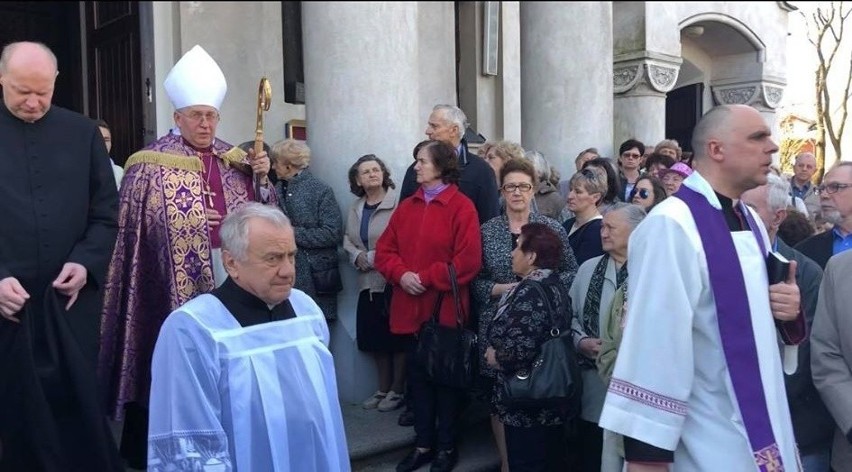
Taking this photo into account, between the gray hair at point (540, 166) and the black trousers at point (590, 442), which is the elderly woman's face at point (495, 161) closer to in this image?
the gray hair at point (540, 166)

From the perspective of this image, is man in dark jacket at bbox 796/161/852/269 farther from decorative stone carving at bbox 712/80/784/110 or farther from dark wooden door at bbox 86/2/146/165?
decorative stone carving at bbox 712/80/784/110

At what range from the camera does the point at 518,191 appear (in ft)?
16.4

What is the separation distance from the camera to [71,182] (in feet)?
12.4

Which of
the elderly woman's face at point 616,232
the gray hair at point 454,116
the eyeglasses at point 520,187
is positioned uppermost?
the gray hair at point 454,116

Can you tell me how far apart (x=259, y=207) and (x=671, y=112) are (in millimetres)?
13457

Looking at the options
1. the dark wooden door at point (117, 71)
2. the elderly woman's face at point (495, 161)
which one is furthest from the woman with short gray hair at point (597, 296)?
the dark wooden door at point (117, 71)

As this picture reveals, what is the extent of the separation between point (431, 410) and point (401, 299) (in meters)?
0.65

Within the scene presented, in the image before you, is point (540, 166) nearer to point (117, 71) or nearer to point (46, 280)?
point (46, 280)

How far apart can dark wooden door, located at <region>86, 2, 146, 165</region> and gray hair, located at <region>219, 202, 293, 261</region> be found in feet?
16.6

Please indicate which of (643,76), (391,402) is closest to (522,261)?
(391,402)

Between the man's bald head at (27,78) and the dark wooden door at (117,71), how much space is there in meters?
3.96

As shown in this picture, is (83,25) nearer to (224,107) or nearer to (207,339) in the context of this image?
(224,107)

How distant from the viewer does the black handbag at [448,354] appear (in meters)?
→ 4.66

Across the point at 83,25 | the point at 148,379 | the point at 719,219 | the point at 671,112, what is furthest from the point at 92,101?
the point at 671,112
